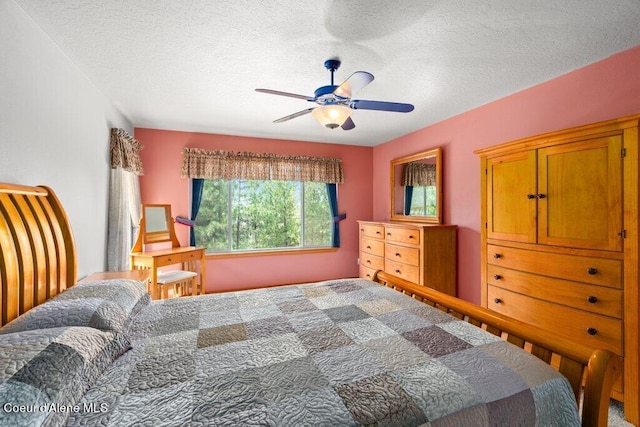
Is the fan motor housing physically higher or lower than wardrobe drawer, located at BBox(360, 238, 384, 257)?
higher

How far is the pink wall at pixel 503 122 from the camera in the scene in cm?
208

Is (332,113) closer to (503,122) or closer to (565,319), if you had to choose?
(503,122)

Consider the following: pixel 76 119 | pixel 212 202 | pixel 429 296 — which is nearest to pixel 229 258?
pixel 212 202

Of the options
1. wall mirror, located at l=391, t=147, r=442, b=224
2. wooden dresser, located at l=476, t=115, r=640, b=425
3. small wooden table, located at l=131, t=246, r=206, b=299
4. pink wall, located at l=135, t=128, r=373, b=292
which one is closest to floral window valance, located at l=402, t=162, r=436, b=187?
wall mirror, located at l=391, t=147, r=442, b=224

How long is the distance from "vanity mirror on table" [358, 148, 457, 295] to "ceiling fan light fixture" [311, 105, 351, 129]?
1518mm

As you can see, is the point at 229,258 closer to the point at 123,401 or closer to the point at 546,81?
the point at 123,401

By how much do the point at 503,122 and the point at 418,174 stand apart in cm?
132

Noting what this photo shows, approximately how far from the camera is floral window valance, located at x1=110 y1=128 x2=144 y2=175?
296 centimetres

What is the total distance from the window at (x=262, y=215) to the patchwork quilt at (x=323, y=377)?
2863 mm

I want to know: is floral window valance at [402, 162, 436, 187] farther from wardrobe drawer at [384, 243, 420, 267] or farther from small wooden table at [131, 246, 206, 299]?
small wooden table at [131, 246, 206, 299]

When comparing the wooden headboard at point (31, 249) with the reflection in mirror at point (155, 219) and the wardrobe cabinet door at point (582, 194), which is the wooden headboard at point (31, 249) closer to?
the reflection in mirror at point (155, 219)

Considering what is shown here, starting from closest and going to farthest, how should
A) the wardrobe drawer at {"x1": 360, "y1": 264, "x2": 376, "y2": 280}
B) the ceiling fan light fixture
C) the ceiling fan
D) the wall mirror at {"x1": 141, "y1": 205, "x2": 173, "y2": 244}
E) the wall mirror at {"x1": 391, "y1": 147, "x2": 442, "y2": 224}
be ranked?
the ceiling fan
the ceiling fan light fixture
the wall mirror at {"x1": 141, "y1": 205, "x2": 173, "y2": 244}
the wall mirror at {"x1": 391, "y1": 147, "x2": 442, "y2": 224}
the wardrobe drawer at {"x1": 360, "y1": 264, "x2": 376, "y2": 280}

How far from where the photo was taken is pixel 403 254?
11.8ft

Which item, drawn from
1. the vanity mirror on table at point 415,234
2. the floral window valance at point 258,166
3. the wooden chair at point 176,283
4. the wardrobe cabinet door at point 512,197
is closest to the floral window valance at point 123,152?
the floral window valance at point 258,166
